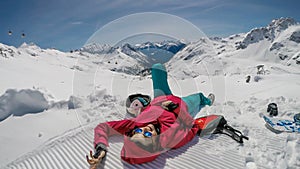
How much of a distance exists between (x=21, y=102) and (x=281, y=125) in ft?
16.0

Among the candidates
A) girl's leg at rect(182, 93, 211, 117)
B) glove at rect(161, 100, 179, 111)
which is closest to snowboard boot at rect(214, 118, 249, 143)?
glove at rect(161, 100, 179, 111)

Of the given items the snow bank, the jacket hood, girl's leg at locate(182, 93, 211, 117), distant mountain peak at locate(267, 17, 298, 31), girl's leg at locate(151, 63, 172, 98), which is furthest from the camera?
distant mountain peak at locate(267, 17, 298, 31)

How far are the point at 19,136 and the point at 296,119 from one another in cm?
469

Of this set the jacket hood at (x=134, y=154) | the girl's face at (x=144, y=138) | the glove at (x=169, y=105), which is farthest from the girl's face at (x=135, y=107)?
the jacket hood at (x=134, y=154)

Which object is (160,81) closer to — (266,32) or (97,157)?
(97,157)

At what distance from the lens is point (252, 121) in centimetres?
390

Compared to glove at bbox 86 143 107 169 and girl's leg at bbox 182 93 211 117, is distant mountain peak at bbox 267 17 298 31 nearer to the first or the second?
girl's leg at bbox 182 93 211 117

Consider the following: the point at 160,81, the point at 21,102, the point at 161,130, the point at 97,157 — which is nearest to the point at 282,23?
the point at 160,81

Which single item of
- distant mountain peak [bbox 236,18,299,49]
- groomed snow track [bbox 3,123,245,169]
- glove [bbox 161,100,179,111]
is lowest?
groomed snow track [bbox 3,123,245,169]

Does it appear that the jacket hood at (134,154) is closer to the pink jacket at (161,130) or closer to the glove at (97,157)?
the pink jacket at (161,130)

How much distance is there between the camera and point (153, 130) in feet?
9.17

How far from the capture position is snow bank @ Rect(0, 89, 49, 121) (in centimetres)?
400

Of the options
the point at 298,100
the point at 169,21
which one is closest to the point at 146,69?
the point at 169,21

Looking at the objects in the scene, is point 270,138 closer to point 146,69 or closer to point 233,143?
point 233,143
